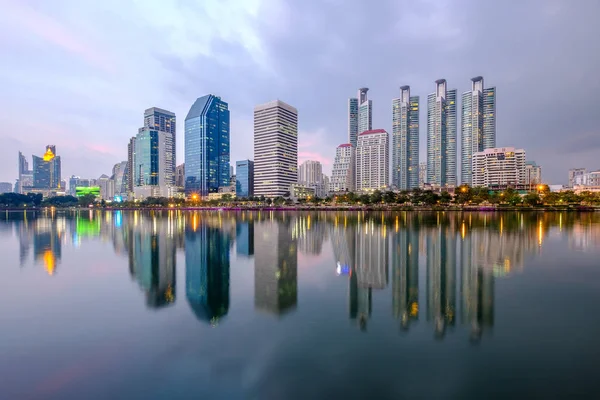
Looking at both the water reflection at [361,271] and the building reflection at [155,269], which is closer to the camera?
the water reflection at [361,271]

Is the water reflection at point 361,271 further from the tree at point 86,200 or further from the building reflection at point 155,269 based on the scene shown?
the tree at point 86,200

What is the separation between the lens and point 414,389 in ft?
24.0

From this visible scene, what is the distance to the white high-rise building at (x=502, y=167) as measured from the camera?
6703 inches

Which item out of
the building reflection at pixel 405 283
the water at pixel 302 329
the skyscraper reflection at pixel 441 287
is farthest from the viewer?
the building reflection at pixel 405 283

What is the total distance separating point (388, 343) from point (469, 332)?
10.6 feet

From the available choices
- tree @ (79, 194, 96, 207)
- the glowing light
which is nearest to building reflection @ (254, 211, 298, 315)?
the glowing light

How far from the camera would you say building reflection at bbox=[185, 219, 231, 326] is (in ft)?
41.5

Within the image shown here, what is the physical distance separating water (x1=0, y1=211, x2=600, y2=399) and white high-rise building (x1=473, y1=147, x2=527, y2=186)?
18046 cm

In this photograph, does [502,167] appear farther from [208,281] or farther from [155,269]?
[155,269]

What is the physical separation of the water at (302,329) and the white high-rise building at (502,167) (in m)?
180

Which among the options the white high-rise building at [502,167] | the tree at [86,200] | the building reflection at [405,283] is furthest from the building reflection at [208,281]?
the tree at [86,200]

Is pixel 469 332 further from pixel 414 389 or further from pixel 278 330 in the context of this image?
pixel 278 330

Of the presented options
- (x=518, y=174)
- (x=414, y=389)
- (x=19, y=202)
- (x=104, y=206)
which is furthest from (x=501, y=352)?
(x=19, y=202)

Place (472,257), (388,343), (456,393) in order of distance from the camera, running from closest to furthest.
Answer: (456,393) → (388,343) → (472,257)
